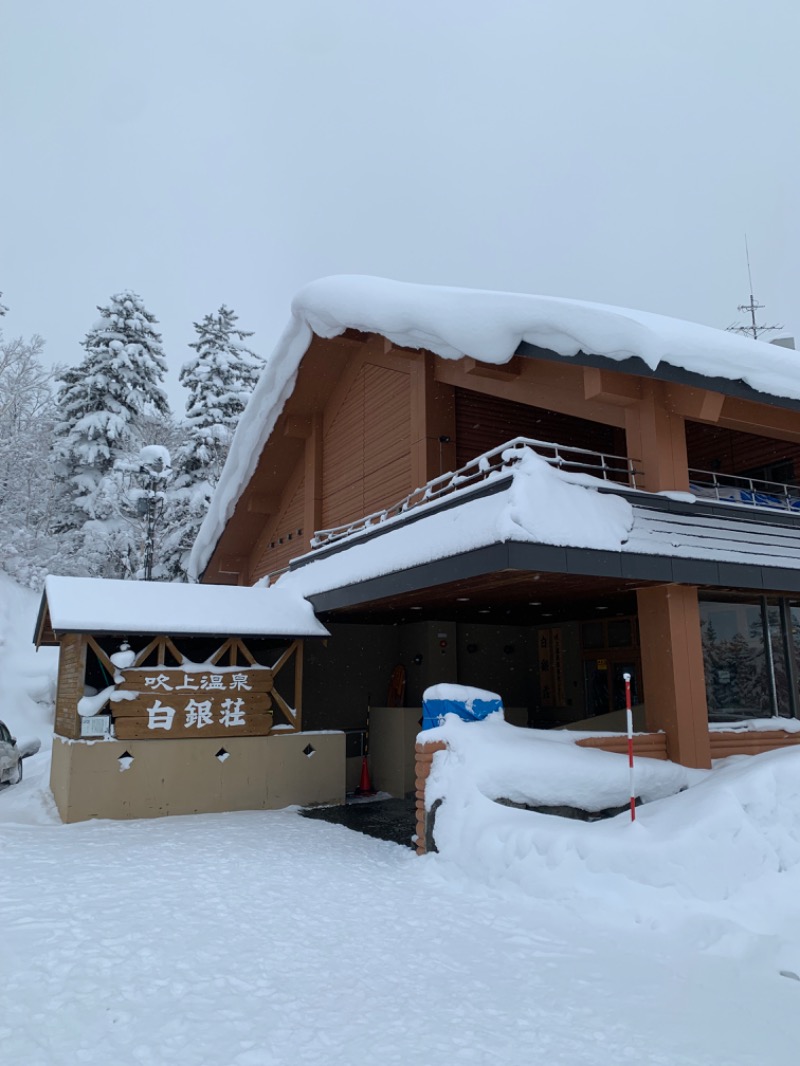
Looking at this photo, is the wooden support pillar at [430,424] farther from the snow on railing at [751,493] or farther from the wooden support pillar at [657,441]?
the snow on railing at [751,493]

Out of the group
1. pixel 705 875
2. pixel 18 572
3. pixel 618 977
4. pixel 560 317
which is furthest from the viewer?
pixel 18 572

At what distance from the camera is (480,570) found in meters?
8.84

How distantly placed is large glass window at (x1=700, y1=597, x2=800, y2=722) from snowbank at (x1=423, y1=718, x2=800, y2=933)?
93.2 inches

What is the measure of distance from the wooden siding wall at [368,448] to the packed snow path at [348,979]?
7.91m

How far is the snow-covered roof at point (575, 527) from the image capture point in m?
8.77

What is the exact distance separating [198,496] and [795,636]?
2402 centimetres

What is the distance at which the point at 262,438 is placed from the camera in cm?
1784

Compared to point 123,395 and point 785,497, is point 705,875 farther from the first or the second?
point 123,395

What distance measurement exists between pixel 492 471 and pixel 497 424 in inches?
112

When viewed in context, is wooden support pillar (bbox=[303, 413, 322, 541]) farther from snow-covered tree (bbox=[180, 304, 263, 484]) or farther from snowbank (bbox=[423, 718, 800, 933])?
snow-covered tree (bbox=[180, 304, 263, 484])

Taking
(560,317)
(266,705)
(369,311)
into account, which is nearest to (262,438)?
(369,311)

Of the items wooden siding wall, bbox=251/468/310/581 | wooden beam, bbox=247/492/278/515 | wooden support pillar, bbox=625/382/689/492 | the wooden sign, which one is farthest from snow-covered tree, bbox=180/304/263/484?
wooden support pillar, bbox=625/382/689/492

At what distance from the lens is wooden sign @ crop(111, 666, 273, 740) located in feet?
37.6

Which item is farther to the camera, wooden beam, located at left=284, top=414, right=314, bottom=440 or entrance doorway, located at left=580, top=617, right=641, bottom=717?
wooden beam, located at left=284, top=414, right=314, bottom=440
